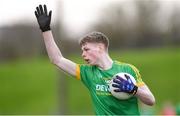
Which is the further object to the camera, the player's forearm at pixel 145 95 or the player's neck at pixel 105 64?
the player's neck at pixel 105 64

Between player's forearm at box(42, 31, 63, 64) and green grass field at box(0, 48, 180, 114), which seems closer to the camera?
player's forearm at box(42, 31, 63, 64)

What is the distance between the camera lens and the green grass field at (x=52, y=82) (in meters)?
35.3

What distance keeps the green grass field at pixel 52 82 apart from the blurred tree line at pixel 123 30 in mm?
2008

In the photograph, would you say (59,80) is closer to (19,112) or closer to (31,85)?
(19,112)

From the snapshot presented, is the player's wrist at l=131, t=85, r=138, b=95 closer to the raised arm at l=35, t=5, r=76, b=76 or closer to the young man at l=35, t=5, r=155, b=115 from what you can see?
the young man at l=35, t=5, r=155, b=115

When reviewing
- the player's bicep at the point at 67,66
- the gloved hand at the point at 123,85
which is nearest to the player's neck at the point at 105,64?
the player's bicep at the point at 67,66

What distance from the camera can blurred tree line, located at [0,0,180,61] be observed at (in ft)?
164

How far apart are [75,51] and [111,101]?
133 ft

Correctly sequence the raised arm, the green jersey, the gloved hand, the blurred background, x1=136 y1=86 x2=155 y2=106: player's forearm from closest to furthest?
1. the gloved hand
2. x1=136 y1=86 x2=155 y2=106: player's forearm
3. the green jersey
4. the raised arm
5. the blurred background

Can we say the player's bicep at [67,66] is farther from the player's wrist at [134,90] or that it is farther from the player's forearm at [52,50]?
the player's wrist at [134,90]

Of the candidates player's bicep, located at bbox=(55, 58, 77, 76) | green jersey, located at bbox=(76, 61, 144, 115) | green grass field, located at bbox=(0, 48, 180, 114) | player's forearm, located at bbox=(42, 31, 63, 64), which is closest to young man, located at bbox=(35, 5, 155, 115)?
green jersey, located at bbox=(76, 61, 144, 115)

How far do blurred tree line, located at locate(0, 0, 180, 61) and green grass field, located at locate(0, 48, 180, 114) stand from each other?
79.1 inches

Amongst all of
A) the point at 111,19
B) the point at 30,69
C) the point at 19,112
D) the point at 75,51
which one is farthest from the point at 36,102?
the point at 111,19

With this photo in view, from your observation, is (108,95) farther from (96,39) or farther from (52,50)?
(52,50)
